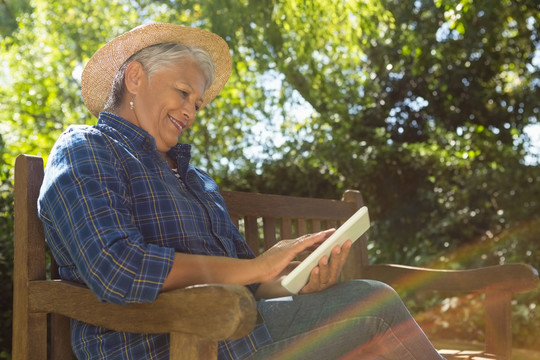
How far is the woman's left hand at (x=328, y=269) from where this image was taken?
1.71m

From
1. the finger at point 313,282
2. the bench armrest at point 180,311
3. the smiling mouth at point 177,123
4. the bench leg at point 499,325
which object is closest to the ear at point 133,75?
the smiling mouth at point 177,123

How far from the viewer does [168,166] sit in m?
2.00

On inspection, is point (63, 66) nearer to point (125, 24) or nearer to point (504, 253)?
point (125, 24)

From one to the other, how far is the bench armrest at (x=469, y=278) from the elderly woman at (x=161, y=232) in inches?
34.2

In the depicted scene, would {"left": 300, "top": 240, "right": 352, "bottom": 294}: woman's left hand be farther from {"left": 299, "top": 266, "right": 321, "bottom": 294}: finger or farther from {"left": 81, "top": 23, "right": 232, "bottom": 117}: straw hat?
{"left": 81, "top": 23, "right": 232, "bottom": 117}: straw hat

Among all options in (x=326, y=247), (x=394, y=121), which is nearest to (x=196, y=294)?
(x=326, y=247)

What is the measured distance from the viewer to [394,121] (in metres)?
7.65

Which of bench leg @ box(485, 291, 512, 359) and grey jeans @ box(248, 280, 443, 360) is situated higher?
grey jeans @ box(248, 280, 443, 360)

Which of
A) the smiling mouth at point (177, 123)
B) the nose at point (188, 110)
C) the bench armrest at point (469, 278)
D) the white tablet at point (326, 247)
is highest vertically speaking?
the nose at point (188, 110)

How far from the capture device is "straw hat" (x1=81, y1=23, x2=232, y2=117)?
2127 millimetres

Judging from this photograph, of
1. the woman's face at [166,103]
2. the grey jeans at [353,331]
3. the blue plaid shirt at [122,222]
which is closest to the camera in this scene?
Result: the blue plaid shirt at [122,222]

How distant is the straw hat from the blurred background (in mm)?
3500

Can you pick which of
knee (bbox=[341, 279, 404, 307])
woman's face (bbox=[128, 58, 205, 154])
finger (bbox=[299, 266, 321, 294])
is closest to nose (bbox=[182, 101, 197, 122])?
woman's face (bbox=[128, 58, 205, 154])

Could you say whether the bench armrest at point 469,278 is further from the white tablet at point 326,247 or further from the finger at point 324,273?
the white tablet at point 326,247
